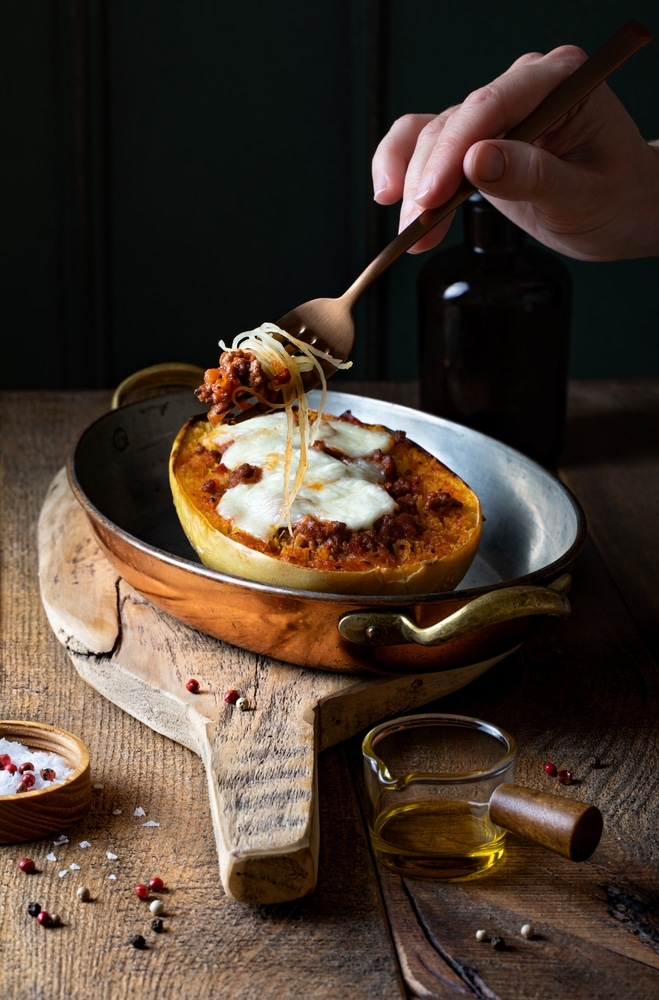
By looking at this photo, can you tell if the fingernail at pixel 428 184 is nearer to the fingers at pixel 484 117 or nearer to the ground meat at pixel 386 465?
the fingers at pixel 484 117

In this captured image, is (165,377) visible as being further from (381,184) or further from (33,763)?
(33,763)

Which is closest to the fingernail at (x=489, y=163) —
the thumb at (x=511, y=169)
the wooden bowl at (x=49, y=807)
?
the thumb at (x=511, y=169)

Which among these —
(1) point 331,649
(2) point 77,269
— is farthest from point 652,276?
(1) point 331,649

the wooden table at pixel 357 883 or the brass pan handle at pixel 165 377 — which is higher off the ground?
the brass pan handle at pixel 165 377

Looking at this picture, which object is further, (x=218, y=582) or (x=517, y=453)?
(x=517, y=453)

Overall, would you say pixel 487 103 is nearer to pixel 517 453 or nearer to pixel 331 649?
pixel 517 453

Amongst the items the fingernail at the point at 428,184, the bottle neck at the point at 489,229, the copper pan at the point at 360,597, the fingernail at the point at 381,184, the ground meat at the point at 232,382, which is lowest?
the copper pan at the point at 360,597
